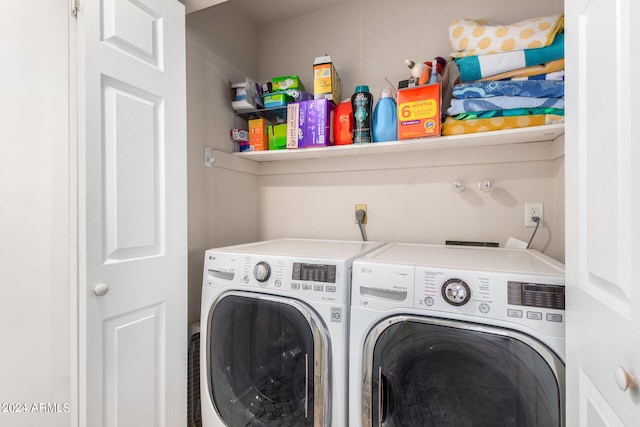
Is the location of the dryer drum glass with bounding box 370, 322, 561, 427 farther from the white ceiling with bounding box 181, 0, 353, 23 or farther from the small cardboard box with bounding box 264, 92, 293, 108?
the white ceiling with bounding box 181, 0, 353, 23

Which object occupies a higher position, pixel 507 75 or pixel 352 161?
pixel 507 75

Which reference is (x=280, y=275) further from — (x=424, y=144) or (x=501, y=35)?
(x=501, y=35)

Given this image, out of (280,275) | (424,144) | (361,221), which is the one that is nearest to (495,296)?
(280,275)

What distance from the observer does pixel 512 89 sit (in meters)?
1.34

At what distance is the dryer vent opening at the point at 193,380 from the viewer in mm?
1540

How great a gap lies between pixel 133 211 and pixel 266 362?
2.64 feet

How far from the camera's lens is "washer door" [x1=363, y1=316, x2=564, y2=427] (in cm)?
89

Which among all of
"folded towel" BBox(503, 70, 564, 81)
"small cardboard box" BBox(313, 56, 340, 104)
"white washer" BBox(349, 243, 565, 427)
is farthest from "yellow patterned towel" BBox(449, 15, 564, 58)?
"white washer" BBox(349, 243, 565, 427)

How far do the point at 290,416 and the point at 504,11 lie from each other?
220cm

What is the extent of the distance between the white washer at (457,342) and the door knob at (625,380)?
1.31 ft

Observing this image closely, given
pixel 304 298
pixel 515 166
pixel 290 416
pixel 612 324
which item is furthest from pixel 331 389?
pixel 515 166

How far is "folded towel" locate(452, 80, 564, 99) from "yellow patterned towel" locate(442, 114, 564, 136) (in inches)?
3.8

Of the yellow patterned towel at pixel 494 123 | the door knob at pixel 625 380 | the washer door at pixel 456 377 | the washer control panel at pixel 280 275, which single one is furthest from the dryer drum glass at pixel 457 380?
the yellow patterned towel at pixel 494 123

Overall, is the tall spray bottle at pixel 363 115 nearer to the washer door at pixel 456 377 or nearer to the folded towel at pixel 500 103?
the folded towel at pixel 500 103
